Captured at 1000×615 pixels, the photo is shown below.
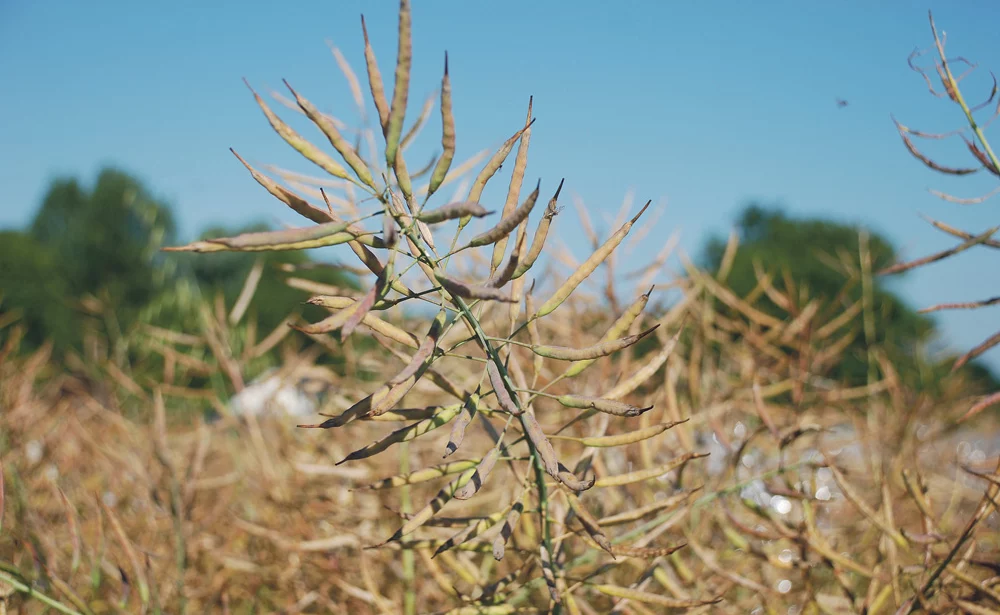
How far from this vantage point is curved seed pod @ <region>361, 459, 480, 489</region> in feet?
1.90

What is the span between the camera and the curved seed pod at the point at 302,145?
0.45 metres

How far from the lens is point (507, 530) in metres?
0.55

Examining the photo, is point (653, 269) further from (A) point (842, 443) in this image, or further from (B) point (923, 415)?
(B) point (923, 415)

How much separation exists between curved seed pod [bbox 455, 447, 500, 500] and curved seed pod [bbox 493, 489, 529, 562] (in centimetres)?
4

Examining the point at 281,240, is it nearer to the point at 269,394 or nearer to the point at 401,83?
the point at 401,83

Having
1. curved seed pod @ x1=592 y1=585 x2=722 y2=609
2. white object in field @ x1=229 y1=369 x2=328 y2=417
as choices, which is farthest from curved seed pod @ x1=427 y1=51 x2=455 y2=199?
white object in field @ x1=229 y1=369 x2=328 y2=417

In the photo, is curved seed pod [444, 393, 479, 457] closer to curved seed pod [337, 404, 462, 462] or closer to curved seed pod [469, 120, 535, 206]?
curved seed pod [337, 404, 462, 462]

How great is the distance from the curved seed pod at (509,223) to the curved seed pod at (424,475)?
8.2 inches

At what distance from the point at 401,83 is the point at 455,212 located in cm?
7

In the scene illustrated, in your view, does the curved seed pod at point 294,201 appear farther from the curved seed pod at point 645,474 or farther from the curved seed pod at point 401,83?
the curved seed pod at point 645,474

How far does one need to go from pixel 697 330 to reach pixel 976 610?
82 cm

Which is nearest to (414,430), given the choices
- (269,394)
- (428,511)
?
(428,511)

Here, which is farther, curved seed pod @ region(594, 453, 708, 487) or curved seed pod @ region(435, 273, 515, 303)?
curved seed pod @ region(594, 453, 708, 487)

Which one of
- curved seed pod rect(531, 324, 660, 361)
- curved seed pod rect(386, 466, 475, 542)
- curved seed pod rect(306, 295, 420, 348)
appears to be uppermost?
curved seed pod rect(306, 295, 420, 348)
